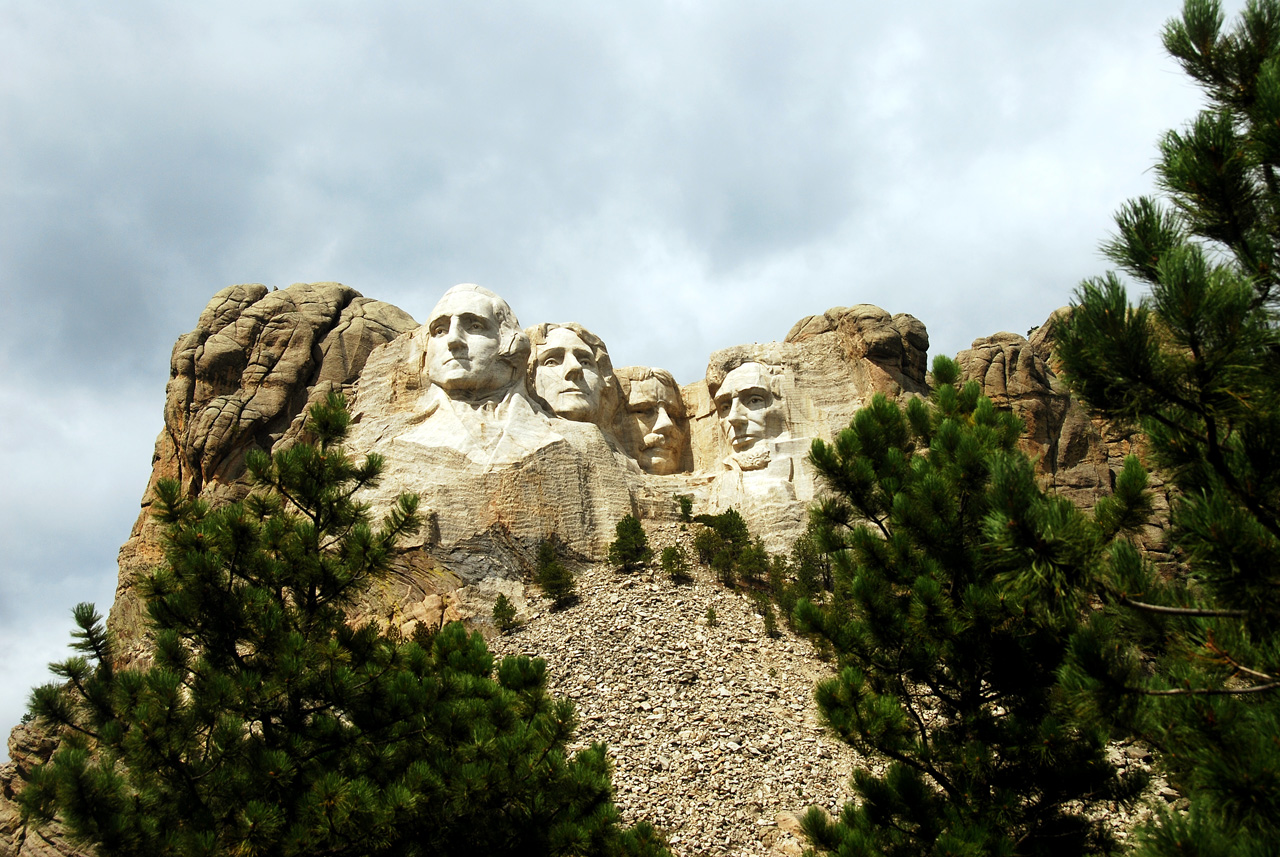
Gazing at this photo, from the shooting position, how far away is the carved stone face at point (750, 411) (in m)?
22.4

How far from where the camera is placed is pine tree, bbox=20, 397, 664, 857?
9266 millimetres

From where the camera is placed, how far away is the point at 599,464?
21172 mm

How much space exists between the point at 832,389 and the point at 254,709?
597 inches

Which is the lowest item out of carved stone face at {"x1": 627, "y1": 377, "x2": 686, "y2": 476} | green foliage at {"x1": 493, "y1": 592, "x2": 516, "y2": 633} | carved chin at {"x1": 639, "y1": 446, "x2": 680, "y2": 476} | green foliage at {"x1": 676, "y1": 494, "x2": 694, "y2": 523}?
green foliage at {"x1": 493, "y1": 592, "x2": 516, "y2": 633}

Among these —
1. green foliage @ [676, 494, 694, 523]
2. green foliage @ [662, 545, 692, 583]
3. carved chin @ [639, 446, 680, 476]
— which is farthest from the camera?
carved chin @ [639, 446, 680, 476]

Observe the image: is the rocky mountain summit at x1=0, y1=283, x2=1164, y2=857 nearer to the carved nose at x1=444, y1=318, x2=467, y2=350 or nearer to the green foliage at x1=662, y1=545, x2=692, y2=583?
the carved nose at x1=444, y1=318, x2=467, y2=350

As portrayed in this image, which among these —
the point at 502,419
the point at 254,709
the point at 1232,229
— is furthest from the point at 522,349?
the point at 1232,229

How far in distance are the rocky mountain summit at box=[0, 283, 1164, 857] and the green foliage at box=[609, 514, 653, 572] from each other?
0.38 metres

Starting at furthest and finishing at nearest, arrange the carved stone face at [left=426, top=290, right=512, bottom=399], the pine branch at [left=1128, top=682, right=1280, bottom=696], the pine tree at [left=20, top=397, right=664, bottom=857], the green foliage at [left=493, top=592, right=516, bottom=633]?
the carved stone face at [left=426, top=290, right=512, bottom=399], the green foliage at [left=493, top=592, right=516, bottom=633], the pine tree at [left=20, top=397, right=664, bottom=857], the pine branch at [left=1128, top=682, right=1280, bottom=696]

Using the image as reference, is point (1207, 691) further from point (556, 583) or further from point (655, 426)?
point (655, 426)

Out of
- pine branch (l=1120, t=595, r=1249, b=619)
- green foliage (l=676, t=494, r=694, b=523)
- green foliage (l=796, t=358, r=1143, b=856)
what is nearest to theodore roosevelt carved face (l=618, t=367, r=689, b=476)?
green foliage (l=676, t=494, r=694, b=523)

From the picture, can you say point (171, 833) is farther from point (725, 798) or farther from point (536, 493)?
point (536, 493)

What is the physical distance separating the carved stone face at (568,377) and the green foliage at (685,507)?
239 centimetres

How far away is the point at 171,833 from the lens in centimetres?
920
